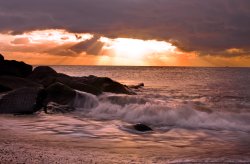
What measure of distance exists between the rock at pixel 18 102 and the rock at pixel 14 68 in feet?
31.5

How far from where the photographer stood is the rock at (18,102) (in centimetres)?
1623

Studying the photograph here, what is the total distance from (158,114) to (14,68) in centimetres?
1522

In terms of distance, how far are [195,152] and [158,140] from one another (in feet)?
5.97

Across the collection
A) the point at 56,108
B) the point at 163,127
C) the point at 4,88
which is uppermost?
the point at 4,88

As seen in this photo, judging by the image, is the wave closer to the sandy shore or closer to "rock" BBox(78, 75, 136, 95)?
the sandy shore

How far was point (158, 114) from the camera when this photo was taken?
16.4 metres

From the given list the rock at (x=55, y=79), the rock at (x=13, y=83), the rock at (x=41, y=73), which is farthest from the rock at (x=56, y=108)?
the rock at (x=41, y=73)

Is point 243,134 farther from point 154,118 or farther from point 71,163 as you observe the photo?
point 71,163

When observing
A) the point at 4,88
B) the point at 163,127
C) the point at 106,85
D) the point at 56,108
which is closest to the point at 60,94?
the point at 56,108

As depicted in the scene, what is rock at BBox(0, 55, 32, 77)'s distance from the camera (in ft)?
85.7

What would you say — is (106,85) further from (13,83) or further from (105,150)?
(105,150)

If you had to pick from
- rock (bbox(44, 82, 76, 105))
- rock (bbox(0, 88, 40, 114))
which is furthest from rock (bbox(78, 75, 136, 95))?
rock (bbox(0, 88, 40, 114))

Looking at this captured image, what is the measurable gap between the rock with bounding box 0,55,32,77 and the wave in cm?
892

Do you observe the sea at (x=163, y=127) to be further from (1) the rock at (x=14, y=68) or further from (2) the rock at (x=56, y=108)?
(1) the rock at (x=14, y=68)
